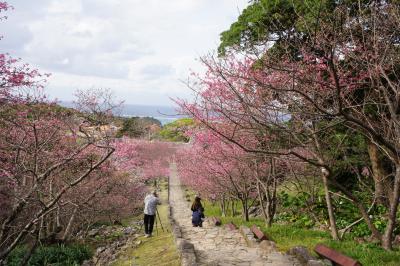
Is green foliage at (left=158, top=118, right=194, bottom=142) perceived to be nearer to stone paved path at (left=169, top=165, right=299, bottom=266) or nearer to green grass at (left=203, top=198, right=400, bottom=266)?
stone paved path at (left=169, top=165, right=299, bottom=266)

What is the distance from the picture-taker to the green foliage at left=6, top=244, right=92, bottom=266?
1377cm

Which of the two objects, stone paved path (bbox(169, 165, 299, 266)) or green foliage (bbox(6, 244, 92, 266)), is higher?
stone paved path (bbox(169, 165, 299, 266))

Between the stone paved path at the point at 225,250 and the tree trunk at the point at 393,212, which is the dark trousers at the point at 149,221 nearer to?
the stone paved path at the point at 225,250

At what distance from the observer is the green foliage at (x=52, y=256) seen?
45.2 feet

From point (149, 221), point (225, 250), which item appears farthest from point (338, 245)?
point (149, 221)

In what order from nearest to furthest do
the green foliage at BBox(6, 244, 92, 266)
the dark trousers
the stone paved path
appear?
the stone paved path < the green foliage at BBox(6, 244, 92, 266) < the dark trousers

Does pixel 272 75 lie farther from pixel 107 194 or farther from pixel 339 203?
pixel 107 194

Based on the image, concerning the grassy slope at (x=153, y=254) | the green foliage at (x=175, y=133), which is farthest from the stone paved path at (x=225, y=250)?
the green foliage at (x=175, y=133)

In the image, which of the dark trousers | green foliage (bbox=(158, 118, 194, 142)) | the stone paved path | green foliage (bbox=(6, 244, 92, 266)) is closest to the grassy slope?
the dark trousers

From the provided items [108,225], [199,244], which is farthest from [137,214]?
[199,244]

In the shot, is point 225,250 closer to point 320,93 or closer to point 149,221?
point 320,93

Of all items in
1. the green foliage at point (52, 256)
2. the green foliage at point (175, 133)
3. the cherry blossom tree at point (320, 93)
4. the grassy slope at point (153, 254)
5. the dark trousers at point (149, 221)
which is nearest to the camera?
the cherry blossom tree at point (320, 93)

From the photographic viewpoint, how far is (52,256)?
14.2 m

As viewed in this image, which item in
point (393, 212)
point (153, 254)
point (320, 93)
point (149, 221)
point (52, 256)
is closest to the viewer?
point (393, 212)
